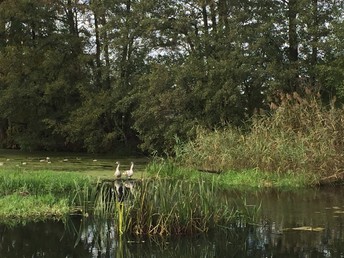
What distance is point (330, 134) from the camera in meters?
14.8

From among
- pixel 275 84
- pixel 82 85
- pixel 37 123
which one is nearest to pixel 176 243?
pixel 275 84

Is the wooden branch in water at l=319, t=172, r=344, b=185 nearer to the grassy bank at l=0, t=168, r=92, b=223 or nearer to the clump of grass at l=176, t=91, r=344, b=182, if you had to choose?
the clump of grass at l=176, t=91, r=344, b=182

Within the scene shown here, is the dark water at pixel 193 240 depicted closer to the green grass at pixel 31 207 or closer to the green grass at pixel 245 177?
the green grass at pixel 31 207

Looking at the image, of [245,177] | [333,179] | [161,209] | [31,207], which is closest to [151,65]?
[245,177]

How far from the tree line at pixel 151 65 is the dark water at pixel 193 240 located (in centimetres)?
1160

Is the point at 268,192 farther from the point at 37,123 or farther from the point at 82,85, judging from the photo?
the point at 37,123

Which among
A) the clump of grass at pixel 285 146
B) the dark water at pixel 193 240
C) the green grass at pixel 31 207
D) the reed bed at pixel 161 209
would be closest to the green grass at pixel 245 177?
the clump of grass at pixel 285 146

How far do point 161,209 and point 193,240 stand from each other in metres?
0.69

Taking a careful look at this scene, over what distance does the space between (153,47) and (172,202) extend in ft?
61.3

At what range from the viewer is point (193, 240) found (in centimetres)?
793

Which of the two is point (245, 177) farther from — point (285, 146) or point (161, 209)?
point (161, 209)

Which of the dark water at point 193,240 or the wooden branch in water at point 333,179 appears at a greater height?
the wooden branch in water at point 333,179

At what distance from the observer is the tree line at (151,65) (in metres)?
22.9

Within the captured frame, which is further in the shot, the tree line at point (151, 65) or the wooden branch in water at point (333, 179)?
the tree line at point (151, 65)
